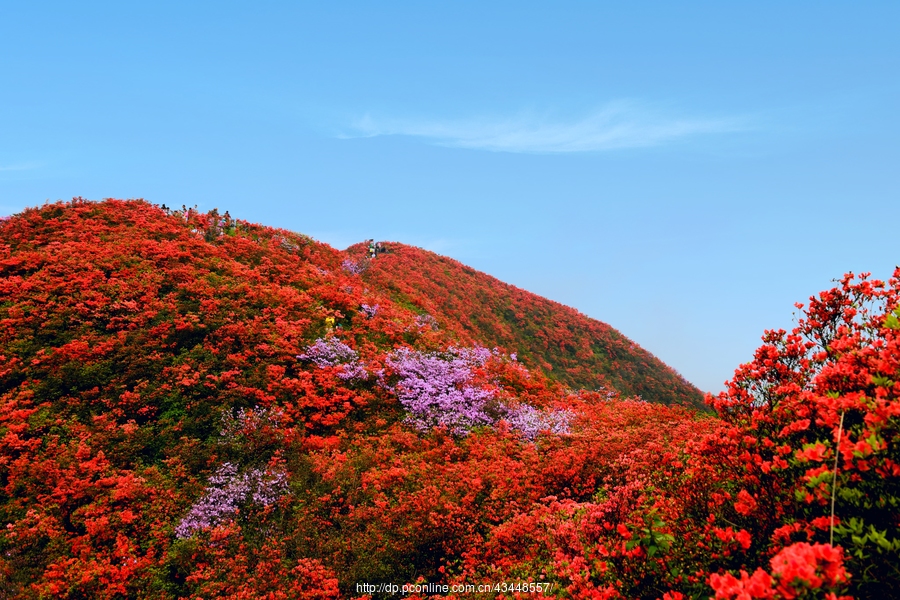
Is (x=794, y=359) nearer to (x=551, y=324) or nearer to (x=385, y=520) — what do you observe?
(x=385, y=520)

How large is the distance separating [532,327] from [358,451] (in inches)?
1077

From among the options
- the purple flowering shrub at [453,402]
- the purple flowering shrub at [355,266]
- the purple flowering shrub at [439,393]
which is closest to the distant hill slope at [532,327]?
the purple flowering shrub at [355,266]

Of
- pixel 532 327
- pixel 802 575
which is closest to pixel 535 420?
pixel 802 575

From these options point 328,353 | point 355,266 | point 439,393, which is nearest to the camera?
point 439,393

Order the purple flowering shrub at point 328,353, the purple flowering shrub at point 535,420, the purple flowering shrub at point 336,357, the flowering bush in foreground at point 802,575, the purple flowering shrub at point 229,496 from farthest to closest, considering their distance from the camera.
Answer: the purple flowering shrub at point 328,353
the purple flowering shrub at point 336,357
the purple flowering shrub at point 535,420
the purple flowering shrub at point 229,496
the flowering bush in foreground at point 802,575

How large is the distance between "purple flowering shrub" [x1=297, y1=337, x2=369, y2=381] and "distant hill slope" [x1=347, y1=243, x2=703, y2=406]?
1124 cm

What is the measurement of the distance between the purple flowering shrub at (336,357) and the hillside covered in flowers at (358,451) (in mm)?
111

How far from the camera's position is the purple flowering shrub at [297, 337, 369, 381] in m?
18.4

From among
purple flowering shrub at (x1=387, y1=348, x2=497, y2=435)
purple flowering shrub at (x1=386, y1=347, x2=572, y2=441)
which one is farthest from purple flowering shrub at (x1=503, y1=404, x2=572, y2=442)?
purple flowering shrub at (x1=387, y1=348, x2=497, y2=435)

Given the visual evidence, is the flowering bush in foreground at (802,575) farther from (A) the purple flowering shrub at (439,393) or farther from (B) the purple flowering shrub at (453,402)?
(A) the purple flowering shrub at (439,393)

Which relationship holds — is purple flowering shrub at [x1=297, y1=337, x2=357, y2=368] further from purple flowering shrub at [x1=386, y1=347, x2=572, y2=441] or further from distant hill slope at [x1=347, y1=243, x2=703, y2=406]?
distant hill slope at [x1=347, y1=243, x2=703, y2=406]

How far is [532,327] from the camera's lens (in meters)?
40.4

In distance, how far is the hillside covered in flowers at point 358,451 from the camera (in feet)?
17.2

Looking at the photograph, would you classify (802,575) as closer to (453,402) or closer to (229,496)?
(229,496)
